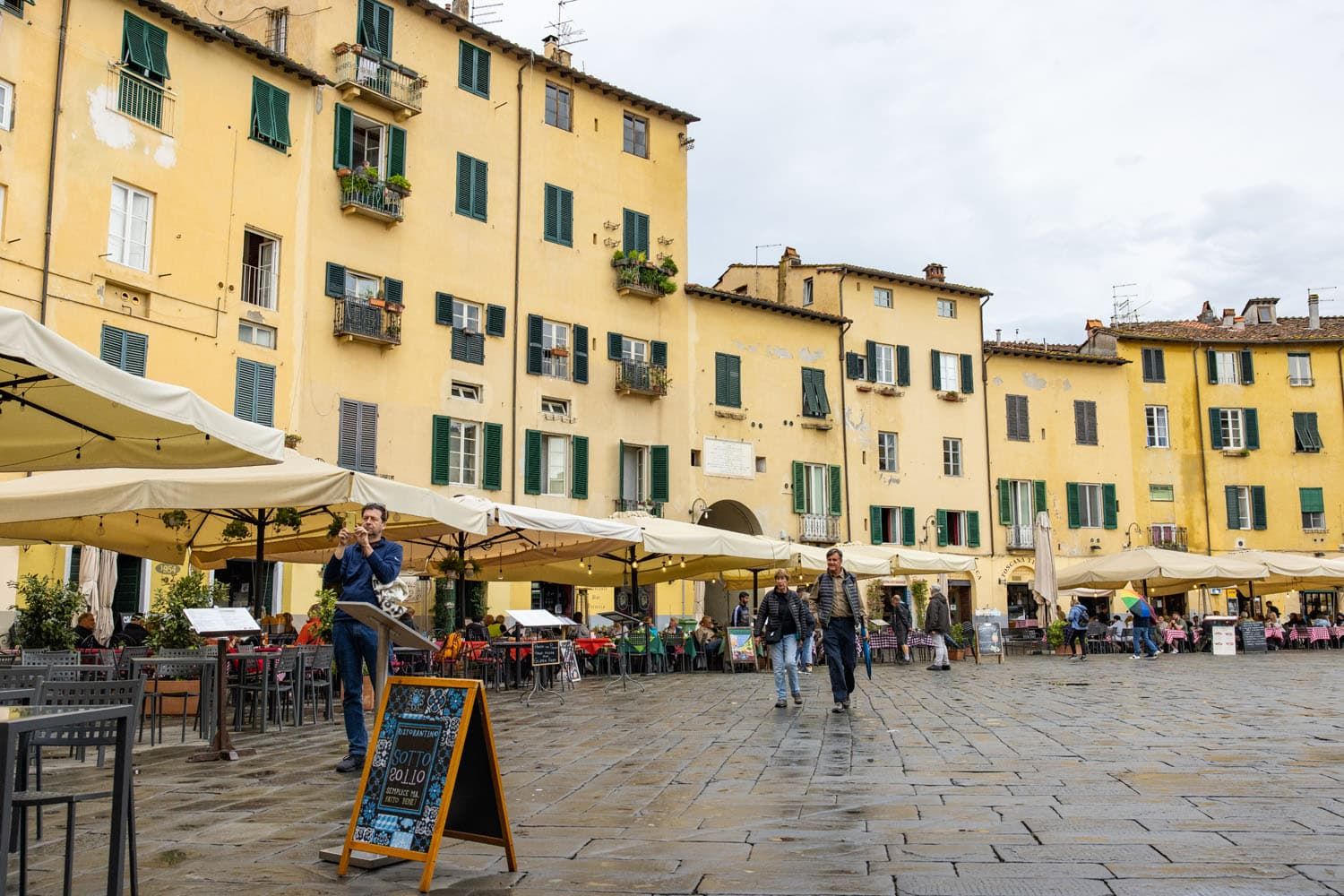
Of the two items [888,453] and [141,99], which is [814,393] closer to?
[888,453]

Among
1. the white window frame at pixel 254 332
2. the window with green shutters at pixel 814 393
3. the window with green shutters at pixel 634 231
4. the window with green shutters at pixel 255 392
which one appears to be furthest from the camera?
the window with green shutters at pixel 814 393

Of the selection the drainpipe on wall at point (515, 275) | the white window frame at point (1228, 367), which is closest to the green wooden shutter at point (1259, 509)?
the white window frame at point (1228, 367)

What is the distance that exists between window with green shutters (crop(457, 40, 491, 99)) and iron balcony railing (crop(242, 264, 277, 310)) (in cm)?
714

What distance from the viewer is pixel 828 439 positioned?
35656 mm

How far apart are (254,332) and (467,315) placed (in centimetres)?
556

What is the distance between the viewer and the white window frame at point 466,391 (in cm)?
2680

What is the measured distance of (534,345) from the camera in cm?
2848

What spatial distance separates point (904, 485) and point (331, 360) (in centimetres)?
1919

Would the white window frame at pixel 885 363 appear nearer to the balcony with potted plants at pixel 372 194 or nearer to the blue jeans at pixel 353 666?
the balcony with potted plants at pixel 372 194

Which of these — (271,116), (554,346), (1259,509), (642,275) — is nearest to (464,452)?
(554,346)

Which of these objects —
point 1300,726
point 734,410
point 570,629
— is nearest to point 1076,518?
point 734,410

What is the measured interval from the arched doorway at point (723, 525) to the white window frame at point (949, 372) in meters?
9.07

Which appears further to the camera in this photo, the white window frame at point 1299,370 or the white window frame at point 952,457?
the white window frame at point 1299,370

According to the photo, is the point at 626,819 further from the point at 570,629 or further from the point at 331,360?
the point at 331,360
